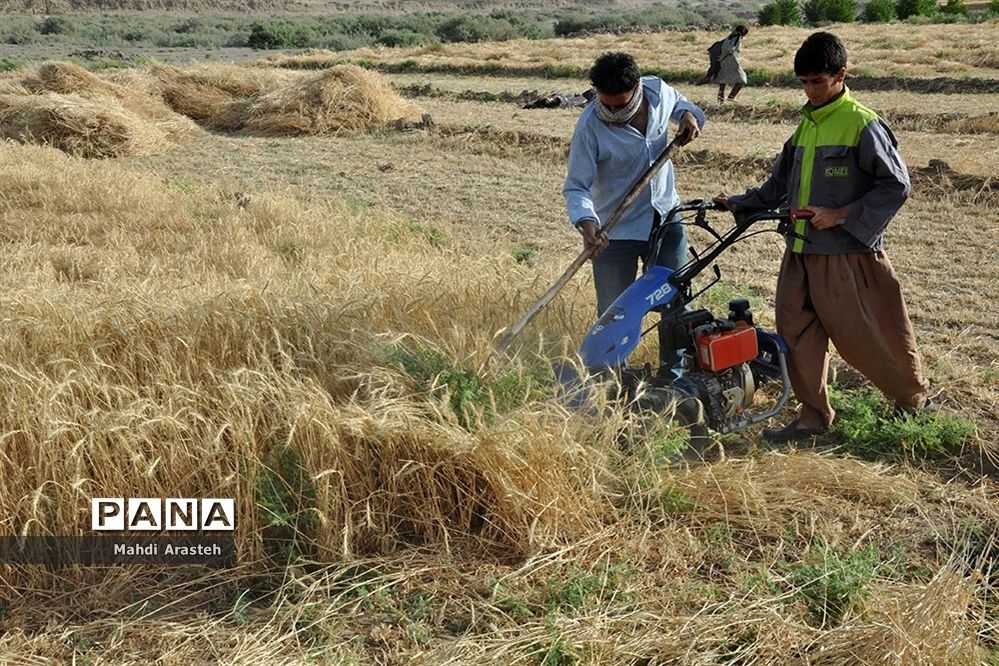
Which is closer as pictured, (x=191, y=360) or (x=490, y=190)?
(x=191, y=360)

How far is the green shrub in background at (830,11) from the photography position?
34.8 meters

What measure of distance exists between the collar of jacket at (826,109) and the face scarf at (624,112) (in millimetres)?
714

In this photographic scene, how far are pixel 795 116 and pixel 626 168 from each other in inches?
437

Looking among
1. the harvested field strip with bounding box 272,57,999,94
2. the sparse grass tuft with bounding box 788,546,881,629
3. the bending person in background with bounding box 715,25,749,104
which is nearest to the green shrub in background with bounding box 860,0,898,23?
the harvested field strip with bounding box 272,57,999,94

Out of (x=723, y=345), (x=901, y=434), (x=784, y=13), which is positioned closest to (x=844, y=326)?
(x=901, y=434)

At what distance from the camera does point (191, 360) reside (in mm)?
4223

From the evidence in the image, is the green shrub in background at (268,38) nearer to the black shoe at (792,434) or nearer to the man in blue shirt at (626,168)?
the man in blue shirt at (626,168)

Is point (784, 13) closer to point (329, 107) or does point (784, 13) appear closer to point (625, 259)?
point (329, 107)

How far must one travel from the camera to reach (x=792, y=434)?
14.3 feet

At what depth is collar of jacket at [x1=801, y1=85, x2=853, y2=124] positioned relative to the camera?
12.8ft

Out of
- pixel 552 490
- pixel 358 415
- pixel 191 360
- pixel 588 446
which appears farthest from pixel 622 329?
pixel 191 360

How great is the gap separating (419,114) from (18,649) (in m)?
14.2

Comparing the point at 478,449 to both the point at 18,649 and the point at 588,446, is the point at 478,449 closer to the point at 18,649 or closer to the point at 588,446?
the point at 588,446

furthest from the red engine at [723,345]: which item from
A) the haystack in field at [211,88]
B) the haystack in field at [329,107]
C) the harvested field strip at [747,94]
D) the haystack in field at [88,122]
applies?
the haystack in field at [211,88]
